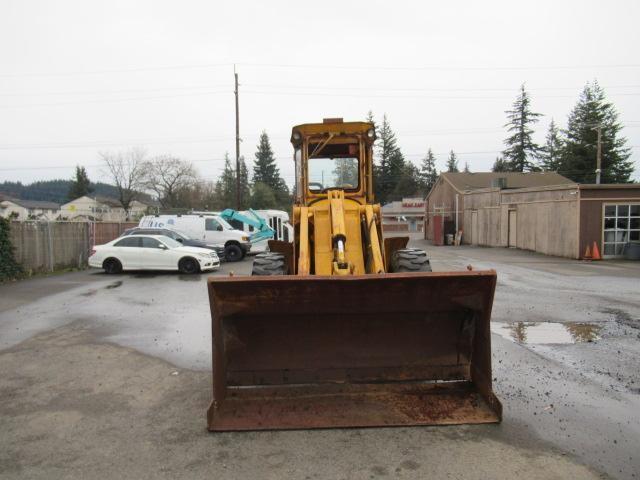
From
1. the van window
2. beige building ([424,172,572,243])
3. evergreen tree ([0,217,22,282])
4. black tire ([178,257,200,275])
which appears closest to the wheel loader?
black tire ([178,257,200,275])

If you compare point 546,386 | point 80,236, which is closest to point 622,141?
point 80,236

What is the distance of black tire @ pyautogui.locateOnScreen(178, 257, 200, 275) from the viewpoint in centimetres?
1738

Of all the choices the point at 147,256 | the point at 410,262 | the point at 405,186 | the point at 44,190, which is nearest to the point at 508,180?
the point at 147,256

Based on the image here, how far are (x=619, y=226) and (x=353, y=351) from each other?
21442mm

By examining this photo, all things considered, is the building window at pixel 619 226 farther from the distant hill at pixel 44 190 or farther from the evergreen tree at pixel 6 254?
the distant hill at pixel 44 190

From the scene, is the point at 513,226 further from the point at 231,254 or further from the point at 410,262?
the point at 410,262

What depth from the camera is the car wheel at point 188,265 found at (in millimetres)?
17375

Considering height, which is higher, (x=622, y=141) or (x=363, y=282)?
(x=622, y=141)

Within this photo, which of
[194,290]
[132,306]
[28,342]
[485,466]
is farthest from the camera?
[194,290]

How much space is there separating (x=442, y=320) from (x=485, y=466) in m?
1.35

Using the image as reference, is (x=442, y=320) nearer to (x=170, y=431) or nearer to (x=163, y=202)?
(x=170, y=431)

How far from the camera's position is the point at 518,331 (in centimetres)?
806

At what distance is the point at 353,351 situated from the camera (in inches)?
183

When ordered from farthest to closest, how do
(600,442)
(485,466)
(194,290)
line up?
(194,290), (600,442), (485,466)
